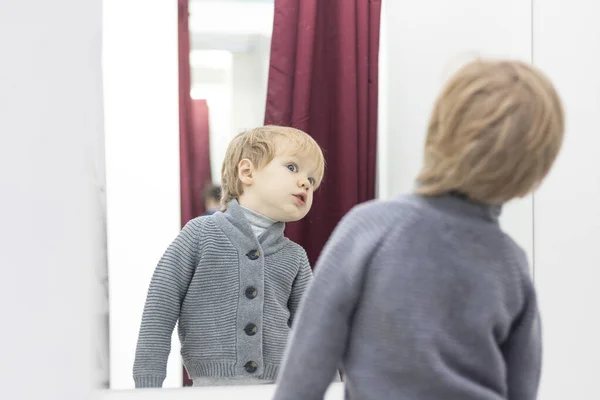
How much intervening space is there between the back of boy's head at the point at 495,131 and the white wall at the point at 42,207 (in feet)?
1.68

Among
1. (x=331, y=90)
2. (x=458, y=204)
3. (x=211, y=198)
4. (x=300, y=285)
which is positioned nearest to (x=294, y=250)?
(x=300, y=285)

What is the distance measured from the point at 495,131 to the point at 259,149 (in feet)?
1.80

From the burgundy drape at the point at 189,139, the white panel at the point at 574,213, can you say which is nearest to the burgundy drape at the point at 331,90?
the burgundy drape at the point at 189,139

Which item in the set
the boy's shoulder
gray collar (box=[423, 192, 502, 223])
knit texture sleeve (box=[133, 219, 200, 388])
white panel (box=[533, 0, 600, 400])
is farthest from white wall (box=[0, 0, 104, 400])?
white panel (box=[533, 0, 600, 400])

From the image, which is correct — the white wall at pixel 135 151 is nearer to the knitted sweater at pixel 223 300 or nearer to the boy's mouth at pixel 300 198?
the knitted sweater at pixel 223 300

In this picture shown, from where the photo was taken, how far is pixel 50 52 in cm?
94

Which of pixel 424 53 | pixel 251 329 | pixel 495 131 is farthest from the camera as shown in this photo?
pixel 424 53

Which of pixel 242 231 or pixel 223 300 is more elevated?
pixel 242 231

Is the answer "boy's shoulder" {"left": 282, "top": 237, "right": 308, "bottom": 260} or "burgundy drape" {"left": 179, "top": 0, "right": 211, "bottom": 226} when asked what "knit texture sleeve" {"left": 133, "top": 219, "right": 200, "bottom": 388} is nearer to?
"burgundy drape" {"left": 179, "top": 0, "right": 211, "bottom": 226}

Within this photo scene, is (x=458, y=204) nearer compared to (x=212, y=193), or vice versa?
(x=458, y=204)

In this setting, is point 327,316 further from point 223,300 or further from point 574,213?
point 574,213

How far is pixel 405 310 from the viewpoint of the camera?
2.19 ft

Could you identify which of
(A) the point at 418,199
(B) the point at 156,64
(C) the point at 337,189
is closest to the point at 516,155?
(A) the point at 418,199

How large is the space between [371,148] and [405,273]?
1.87ft
